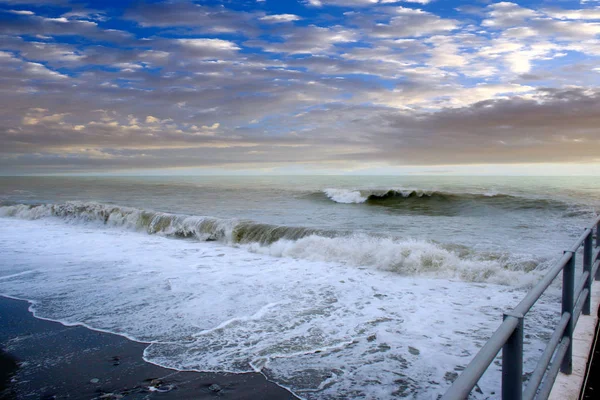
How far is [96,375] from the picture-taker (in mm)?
4309

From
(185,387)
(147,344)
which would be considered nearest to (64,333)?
(147,344)

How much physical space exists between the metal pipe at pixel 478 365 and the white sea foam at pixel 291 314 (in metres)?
3.00

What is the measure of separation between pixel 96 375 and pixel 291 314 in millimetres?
2861

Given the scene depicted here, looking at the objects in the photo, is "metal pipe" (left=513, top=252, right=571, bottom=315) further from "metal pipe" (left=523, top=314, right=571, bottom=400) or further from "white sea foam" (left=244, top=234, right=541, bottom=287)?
"white sea foam" (left=244, top=234, right=541, bottom=287)

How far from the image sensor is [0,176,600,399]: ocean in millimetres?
4648

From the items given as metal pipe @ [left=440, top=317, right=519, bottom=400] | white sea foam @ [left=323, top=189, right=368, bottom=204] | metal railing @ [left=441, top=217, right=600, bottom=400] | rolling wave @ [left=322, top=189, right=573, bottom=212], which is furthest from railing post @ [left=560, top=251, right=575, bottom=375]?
white sea foam @ [left=323, top=189, right=368, bottom=204]

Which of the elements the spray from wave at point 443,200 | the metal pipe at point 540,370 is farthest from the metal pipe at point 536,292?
the spray from wave at point 443,200

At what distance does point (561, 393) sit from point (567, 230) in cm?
1565

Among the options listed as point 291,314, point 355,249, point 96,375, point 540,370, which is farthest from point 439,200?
Result: point 540,370

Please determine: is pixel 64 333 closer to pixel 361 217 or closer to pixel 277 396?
pixel 277 396

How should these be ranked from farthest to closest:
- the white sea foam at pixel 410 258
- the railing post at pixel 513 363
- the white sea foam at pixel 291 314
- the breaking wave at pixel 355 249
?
the breaking wave at pixel 355 249
the white sea foam at pixel 410 258
the white sea foam at pixel 291 314
the railing post at pixel 513 363

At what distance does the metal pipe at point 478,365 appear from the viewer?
1.01 m

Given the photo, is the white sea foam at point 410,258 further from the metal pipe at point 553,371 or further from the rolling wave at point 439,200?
the rolling wave at point 439,200

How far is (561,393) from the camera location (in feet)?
8.98
